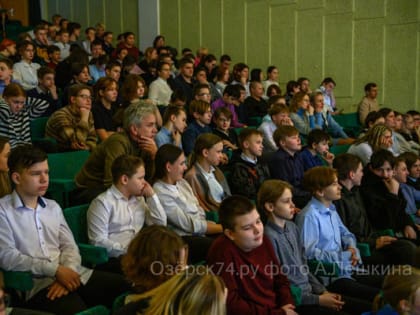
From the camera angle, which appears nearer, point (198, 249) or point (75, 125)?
point (198, 249)

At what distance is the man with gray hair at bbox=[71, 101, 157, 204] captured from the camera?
3.75 meters

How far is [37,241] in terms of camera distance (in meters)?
A: 2.81

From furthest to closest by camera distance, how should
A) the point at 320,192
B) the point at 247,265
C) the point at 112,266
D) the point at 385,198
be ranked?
the point at 385,198 < the point at 320,192 < the point at 112,266 < the point at 247,265

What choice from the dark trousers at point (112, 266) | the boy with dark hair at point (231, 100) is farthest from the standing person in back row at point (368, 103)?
the dark trousers at point (112, 266)

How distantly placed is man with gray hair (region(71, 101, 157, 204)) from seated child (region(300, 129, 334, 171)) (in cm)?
150

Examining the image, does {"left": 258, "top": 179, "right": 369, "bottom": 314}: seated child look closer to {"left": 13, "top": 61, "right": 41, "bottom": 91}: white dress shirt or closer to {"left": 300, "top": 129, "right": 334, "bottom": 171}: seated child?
{"left": 300, "top": 129, "right": 334, "bottom": 171}: seated child

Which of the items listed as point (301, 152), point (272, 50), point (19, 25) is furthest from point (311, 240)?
point (19, 25)

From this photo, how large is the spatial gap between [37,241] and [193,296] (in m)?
1.28

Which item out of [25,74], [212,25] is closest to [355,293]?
[25,74]

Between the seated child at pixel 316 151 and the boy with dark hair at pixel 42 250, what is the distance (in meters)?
2.47

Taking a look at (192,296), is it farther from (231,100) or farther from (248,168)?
(231,100)

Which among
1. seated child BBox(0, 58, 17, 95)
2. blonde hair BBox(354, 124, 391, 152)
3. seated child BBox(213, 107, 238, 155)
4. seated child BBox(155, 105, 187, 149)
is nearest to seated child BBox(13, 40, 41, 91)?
seated child BBox(0, 58, 17, 95)

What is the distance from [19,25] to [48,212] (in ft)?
29.8

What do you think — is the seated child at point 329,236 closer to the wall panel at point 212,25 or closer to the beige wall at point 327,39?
the beige wall at point 327,39
